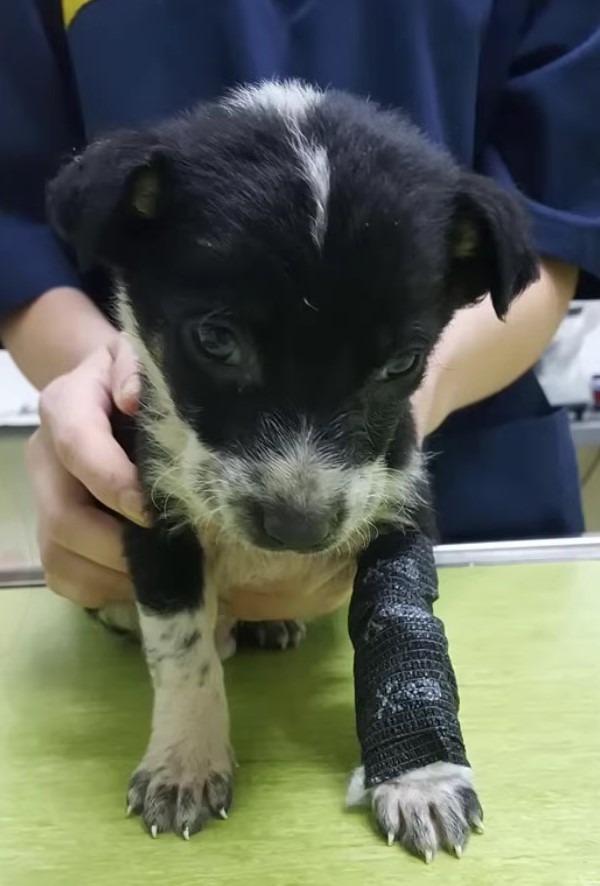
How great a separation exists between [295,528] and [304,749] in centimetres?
39

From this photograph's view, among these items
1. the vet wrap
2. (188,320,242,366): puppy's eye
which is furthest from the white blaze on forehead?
the vet wrap

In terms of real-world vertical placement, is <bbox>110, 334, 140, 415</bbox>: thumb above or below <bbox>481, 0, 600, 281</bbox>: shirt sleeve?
below

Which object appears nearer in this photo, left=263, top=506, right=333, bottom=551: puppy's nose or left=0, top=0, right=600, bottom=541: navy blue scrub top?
left=263, top=506, right=333, bottom=551: puppy's nose

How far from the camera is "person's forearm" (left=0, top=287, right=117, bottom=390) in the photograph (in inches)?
76.8

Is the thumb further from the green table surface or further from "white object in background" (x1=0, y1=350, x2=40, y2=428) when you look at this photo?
"white object in background" (x1=0, y1=350, x2=40, y2=428)

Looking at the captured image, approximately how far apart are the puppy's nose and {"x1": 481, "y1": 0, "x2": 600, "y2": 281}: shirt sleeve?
0.93 metres

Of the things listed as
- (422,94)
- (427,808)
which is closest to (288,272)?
(427,808)

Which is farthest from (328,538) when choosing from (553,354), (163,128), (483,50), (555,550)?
(553,354)

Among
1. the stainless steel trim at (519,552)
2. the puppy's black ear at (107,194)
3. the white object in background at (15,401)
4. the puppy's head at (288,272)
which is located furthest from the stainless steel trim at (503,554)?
the white object in background at (15,401)

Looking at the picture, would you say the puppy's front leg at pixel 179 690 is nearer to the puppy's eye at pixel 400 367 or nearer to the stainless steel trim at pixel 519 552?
the puppy's eye at pixel 400 367

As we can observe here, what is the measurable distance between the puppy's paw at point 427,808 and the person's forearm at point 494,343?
2.18ft

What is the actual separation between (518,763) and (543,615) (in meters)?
0.40

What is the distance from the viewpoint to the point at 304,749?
1.43 m

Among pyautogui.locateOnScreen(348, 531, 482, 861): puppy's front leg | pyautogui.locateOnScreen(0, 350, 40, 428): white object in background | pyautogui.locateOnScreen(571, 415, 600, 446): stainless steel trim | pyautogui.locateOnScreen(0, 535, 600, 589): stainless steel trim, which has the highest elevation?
pyautogui.locateOnScreen(348, 531, 482, 861): puppy's front leg
